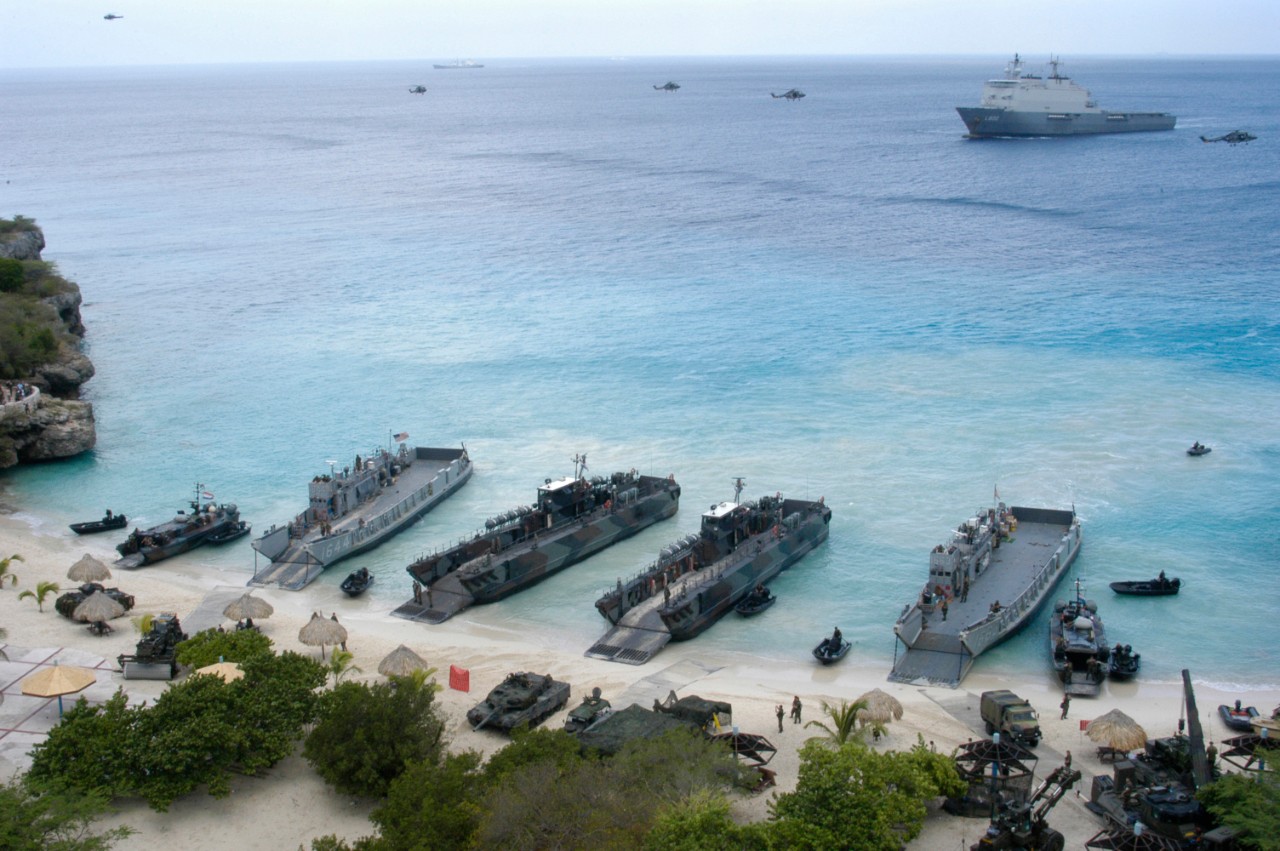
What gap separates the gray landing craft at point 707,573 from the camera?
40781mm

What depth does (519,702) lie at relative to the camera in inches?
1324

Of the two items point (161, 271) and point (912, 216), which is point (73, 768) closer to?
point (161, 271)

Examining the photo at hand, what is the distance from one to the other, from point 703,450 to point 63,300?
50.2 metres

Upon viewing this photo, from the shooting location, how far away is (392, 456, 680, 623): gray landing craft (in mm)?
44625

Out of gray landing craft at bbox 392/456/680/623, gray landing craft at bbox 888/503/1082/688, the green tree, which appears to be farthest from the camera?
gray landing craft at bbox 392/456/680/623

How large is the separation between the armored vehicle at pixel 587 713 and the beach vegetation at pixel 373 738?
141 inches

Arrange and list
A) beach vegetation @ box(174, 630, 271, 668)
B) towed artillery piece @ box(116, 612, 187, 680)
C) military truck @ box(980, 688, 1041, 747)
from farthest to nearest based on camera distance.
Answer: towed artillery piece @ box(116, 612, 187, 680)
beach vegetation @ box(174, 630, 271, 668)
military truck @ box(980, 688, 1041, 747)

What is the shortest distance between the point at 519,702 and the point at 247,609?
39.2ft

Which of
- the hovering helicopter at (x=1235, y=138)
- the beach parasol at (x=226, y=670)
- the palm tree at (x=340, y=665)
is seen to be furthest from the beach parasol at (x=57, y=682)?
the hovering helicopter at (x=1235, y=138)

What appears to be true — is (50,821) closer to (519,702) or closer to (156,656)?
(156,656)

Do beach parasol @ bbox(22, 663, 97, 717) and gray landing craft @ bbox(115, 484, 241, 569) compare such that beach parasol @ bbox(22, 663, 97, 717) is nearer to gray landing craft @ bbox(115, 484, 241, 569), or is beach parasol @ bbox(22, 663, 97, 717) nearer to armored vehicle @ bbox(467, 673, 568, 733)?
armored vehicle @ bbox(467, 673, 568, 733)

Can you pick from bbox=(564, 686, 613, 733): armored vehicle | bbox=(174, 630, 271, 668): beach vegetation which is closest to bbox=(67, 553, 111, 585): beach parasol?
bbox=(174, 630, 271, 668): beach vegetation

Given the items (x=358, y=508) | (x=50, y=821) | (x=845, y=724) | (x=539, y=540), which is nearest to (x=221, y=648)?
(x=50, y=821)

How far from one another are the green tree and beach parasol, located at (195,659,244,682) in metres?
7.11
